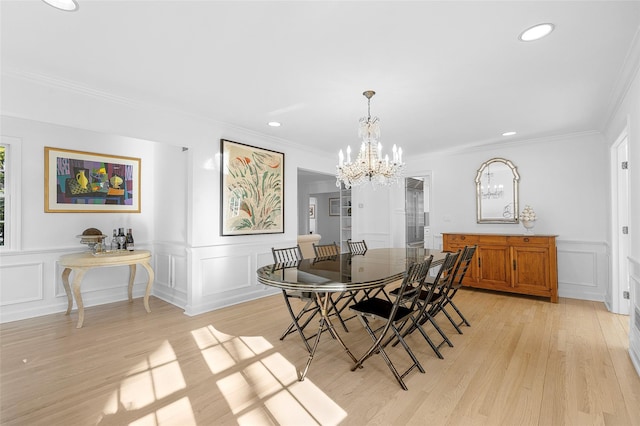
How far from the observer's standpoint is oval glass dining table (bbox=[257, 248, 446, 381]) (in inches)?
86.1

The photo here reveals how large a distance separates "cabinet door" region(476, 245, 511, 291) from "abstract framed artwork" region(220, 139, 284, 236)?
125 inches

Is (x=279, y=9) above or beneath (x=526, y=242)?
above

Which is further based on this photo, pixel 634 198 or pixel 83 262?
pixel 83 262

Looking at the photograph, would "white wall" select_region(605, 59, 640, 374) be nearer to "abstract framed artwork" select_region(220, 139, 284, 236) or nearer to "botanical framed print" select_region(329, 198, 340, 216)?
"abstract framed artwork" select_region(220, 139, 284, 236)

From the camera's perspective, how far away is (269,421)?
A: 182cm

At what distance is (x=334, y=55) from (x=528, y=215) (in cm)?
403

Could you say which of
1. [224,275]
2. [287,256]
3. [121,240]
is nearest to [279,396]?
[287,256]

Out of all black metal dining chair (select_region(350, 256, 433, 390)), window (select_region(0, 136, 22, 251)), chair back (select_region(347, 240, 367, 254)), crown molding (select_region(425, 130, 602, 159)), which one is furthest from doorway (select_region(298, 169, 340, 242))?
black metal dining chair (select_region(350, 256, 433, 390))

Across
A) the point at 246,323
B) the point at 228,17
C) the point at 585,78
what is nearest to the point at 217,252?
the point at 246,323

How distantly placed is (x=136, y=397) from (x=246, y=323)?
150cm

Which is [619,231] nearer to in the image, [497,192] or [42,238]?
[497,192]

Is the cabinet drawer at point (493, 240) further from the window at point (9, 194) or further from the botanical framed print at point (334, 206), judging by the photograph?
the window at point (9, 194)

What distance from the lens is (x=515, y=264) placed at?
4.54 m

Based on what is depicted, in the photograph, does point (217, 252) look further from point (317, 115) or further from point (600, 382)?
point (600, 382)
